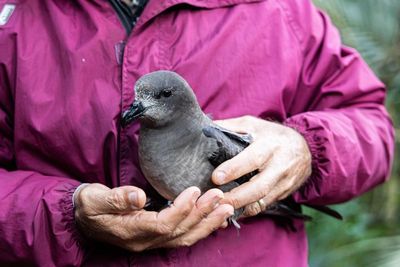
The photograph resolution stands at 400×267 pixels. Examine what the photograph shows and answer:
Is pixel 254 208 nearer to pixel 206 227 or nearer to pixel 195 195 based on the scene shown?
pixel 206 227

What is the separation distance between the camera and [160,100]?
81.5 inches

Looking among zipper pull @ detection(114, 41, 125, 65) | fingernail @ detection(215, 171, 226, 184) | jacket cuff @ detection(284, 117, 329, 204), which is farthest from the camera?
jacket cuff @ detection(284, 117, 329, 204)

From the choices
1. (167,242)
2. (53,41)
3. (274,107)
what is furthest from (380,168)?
(53,41)

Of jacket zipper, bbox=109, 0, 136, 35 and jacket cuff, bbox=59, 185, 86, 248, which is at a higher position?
jacket zipper, bbox=109, 0, 136, 35

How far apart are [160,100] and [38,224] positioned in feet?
1.55

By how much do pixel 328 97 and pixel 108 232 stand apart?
90cm

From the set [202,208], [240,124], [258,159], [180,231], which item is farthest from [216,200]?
[240,124]

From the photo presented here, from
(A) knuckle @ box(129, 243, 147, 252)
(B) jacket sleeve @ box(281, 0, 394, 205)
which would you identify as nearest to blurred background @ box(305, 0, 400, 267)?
(B) jacket sleeve @ box(281, 0, 394, 205)

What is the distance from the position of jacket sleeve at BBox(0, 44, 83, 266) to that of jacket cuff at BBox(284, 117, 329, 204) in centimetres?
70

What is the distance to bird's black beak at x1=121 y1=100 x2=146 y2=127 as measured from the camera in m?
2.00

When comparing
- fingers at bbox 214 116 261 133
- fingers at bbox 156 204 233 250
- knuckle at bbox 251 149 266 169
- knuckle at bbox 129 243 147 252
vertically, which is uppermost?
fingers at bbox 214 116 261 133

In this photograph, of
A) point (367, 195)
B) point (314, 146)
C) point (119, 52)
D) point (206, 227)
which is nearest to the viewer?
point (206, 227)

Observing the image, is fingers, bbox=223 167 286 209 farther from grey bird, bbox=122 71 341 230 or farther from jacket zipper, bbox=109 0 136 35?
jacket zipper, bbox=109 0 136 35

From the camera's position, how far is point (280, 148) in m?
2.22
